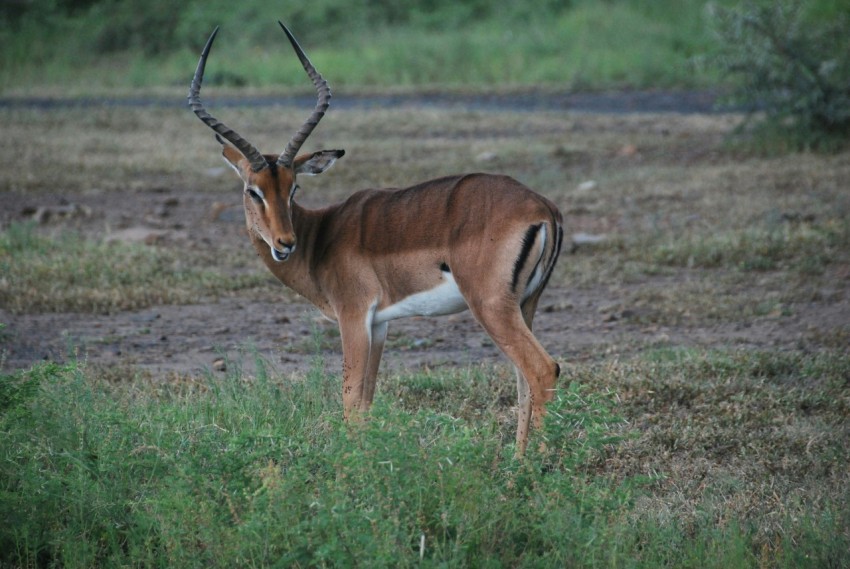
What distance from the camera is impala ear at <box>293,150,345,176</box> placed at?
5566 mm

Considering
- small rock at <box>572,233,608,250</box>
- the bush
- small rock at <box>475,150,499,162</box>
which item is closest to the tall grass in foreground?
small rock at <box>572,233,608,250</box>

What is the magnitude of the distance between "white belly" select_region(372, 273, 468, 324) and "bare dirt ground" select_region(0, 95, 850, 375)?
1185mm

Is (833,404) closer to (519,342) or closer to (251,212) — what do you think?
(519,342)

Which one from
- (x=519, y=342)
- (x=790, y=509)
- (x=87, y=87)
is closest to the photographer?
(x=790, y=509)

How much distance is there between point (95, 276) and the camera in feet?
27.3

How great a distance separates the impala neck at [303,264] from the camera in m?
5.57

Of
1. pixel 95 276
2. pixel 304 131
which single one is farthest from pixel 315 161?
pixel 95 276

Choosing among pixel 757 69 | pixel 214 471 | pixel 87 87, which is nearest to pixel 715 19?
pixel 757 69

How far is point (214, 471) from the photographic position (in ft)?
13.6

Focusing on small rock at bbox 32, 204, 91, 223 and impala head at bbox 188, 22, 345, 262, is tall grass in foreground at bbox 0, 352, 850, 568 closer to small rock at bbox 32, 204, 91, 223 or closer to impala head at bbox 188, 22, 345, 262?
impala head at bbox 188, 22, 345, 262

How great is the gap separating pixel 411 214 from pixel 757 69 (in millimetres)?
8644

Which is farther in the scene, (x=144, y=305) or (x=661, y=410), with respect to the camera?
(x=144, y=305)

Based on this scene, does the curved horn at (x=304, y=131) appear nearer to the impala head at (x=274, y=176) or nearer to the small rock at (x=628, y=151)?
the impala head at (x=274, y=176)

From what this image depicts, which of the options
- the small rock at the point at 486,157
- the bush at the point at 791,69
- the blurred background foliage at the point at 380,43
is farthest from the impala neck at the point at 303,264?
the blurred background foliage at the point at 380,43
